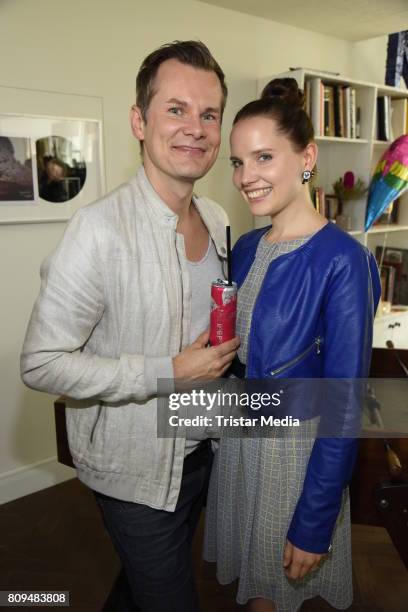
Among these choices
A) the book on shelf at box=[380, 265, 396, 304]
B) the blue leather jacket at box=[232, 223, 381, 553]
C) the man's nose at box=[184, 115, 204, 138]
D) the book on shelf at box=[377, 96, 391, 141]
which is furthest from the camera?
the book on shelf at box=[380, 265, 396, 304]

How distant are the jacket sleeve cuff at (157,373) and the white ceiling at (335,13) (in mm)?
2622

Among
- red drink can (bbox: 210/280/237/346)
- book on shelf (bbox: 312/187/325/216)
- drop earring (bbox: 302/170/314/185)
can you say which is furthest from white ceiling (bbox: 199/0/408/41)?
red drink can (bbox: 210/280/237/346)

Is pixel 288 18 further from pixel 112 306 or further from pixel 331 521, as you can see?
pixel 331 521

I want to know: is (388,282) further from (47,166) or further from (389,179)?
(47,166)

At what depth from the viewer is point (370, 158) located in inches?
144

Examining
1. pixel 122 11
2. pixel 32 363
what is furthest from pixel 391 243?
pixel 32 363

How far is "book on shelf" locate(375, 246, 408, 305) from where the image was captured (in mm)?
4098

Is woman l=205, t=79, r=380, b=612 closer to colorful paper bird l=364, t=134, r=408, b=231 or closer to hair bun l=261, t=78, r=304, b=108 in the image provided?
hair bun l=261, t=78, r=304, b=108

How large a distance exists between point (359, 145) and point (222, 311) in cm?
293

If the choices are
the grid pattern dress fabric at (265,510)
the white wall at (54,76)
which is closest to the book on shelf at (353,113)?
the white wall at (54,76)

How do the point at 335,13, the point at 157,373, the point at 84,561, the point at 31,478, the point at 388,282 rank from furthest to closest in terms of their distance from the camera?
1. the point at 388,282
2. the point at 335,13
3. the point at 31,478
4. the point at 84,561
5. the point at 157,373

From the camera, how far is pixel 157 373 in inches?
45.6

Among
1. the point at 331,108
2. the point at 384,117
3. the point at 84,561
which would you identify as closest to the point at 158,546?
the point at 84,561

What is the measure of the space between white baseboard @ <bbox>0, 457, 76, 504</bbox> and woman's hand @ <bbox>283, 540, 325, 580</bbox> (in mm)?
1952
